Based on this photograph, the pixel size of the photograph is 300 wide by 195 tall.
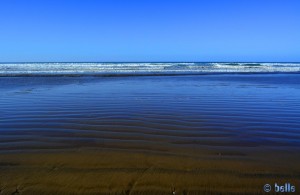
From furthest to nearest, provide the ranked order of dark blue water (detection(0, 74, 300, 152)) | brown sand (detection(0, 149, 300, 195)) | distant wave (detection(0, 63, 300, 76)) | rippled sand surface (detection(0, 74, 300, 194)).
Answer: distant wave (detection(0, 63, 300, 76))
dark blue water (detection(0, 74, 300, 152))
rippled sand surface (detection(0, 74, 300, 194))
brown sand (detection(0, 149, 300, 195))

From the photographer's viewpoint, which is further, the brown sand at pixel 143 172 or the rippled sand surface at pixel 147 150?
the rippled sand surface at pixel 147 150

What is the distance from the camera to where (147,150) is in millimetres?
4562

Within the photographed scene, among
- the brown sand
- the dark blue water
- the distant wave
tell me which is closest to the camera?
the brown sand

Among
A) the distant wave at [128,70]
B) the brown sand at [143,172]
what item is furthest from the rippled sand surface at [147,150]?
the distant wave at [128,70]

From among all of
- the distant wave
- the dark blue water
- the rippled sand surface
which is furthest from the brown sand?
the distant wave

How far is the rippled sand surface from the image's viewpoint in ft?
11.2

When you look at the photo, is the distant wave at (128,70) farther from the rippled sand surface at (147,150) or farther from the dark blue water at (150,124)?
the rippled sand surface at (147,150)

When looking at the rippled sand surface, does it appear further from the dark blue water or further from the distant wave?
the distant wave

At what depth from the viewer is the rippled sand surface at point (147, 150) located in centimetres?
341

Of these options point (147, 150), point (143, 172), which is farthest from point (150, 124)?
point (143, 172)

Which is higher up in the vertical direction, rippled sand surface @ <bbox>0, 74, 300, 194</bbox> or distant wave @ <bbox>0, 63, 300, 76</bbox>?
distant wave @ <bbox>0, 63, 300, 76</bbox>

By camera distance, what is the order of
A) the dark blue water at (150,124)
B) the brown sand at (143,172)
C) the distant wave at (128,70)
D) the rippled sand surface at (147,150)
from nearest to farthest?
the brown sand at (143,172) < the rippled sand surface at (147,150) < the dark blue water at (150,124) < the distant wave at (128,70)

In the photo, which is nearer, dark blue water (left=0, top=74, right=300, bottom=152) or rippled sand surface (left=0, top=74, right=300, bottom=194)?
rippled sand surface (left=0, top=74, right=300, bottom=194)

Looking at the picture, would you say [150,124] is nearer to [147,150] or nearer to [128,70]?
[147,150]
